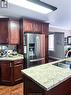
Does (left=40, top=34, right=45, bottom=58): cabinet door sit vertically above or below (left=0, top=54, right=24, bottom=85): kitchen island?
above

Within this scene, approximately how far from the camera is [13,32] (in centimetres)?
384

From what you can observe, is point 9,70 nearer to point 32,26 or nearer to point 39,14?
point 32,26

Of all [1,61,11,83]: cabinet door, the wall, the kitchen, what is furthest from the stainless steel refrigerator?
the wall

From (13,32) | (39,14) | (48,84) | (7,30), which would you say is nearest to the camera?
(48,84)

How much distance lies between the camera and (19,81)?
3686 millimetres

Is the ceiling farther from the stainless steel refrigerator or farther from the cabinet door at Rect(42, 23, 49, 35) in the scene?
the cabinet door at Rect(42, 23, 49, 35)

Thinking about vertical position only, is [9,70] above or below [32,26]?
below

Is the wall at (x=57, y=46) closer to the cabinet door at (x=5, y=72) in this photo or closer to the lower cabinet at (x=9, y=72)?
the lower cabinet at (x=9, y=72)

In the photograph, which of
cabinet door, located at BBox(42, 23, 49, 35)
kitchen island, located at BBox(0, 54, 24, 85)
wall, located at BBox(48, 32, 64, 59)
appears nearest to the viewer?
kitchen island, located at BBox(0, 54, 24, 85)

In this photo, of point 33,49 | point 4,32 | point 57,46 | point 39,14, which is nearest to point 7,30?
point 4,32

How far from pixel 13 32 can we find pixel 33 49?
87cm

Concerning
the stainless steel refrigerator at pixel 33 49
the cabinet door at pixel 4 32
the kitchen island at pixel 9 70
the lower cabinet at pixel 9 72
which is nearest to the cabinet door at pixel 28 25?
the stainless steel refrigerator at pixel 33 49

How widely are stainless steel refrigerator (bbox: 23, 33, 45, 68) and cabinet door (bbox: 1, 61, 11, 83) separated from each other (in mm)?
603

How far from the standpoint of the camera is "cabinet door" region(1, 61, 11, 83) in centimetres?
350
